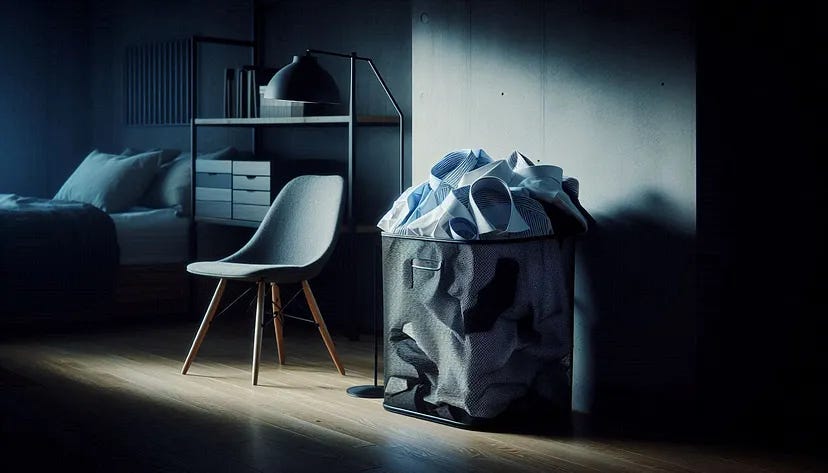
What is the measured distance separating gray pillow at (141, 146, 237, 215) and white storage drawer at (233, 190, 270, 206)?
52 centimetres

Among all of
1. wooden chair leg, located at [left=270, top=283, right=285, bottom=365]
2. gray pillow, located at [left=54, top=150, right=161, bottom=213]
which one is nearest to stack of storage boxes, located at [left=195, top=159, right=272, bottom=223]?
gray pillow, located at [left=54, top=150, right=161, bottom=213]

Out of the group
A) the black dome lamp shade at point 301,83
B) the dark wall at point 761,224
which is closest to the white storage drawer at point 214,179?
the black dome lamp shade at point 301,83

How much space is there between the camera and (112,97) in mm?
7805

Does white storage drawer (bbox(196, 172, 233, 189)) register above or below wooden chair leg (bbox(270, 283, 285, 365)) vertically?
above

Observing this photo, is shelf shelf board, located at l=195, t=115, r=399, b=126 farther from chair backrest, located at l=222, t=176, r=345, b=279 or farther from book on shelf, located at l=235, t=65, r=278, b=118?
chair backrest, located at l=222, t=176, r=345, b=279

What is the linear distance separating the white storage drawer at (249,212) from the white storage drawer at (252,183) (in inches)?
3.4

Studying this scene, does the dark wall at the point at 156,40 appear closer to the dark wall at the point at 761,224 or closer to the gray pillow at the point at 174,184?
the gray pillow at the point at 174,184

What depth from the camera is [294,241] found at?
443cm

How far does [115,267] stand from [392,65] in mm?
1697

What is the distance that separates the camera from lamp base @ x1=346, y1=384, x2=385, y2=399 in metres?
Answer: 3.75

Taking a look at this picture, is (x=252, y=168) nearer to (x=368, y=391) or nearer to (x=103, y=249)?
(x=103, y=249)

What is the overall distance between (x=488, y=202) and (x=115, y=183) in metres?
3.38

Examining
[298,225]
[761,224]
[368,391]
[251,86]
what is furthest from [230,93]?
[761,224]

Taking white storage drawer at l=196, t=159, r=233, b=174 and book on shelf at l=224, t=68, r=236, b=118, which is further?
book on shelf at l=224, t=68, r=236, b=118
